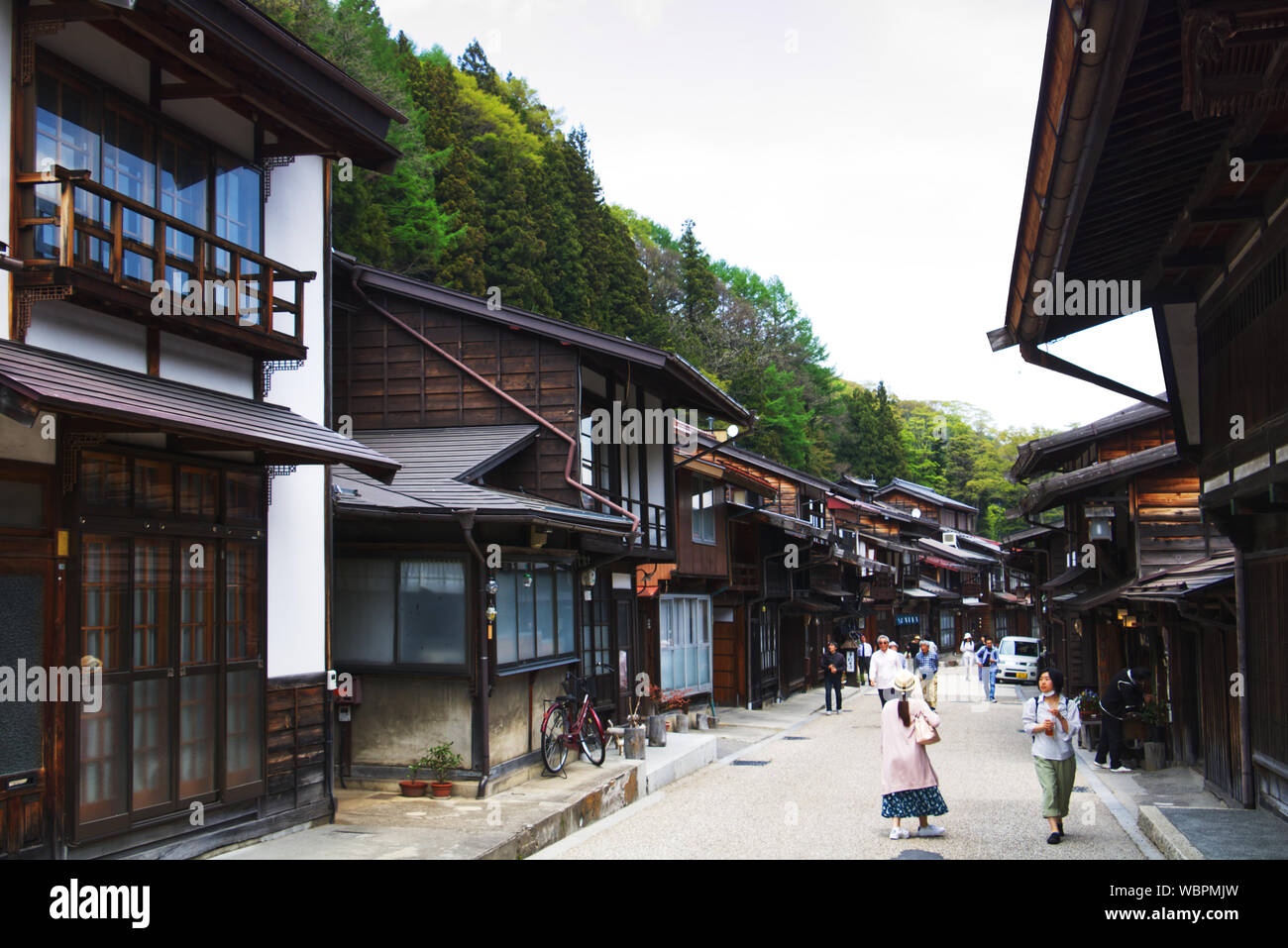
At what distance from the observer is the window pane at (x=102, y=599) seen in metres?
8.54

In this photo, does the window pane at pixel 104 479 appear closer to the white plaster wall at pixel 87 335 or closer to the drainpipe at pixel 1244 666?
the white plaster wall at pixel 87 335

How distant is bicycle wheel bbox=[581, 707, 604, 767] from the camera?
1673 cm

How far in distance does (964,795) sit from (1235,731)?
12.1ft

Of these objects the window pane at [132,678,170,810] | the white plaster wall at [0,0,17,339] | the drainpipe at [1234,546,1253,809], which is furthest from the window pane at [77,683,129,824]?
the drainpipe at [1234,546,1253,809]

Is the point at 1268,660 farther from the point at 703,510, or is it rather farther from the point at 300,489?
the point at 703,510

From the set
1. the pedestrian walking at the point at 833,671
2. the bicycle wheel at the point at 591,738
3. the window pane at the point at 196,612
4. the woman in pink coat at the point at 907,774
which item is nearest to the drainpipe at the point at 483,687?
the bicycle wheel at the point at 591,738

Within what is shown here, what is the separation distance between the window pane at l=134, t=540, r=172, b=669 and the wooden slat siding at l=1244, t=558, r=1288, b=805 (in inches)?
385

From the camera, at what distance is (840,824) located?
1295 centimetres

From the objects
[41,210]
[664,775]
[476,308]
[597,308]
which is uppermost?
[597,308]

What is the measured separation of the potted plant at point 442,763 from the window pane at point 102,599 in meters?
5.76

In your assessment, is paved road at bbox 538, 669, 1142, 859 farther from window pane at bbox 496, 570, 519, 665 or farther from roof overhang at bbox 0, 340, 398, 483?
roof overhang at bbox 0, 340, 398, 483

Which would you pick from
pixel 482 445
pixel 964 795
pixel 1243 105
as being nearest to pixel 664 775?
pixel 964 795

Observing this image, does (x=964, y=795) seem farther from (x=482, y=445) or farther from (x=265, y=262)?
(x=265, y=262)

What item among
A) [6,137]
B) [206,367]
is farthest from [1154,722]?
[6,137]
